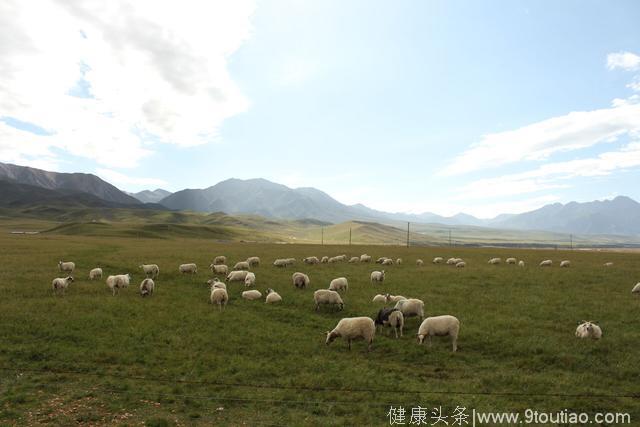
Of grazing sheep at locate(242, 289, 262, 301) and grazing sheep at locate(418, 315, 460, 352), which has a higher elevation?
grazing sheep at locate(418, 315, 460, 352)

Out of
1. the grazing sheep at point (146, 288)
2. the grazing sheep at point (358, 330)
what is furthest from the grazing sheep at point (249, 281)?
the grazing sheep at point (358, 330)

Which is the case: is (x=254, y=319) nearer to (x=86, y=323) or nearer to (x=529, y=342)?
(x=86, y=323)

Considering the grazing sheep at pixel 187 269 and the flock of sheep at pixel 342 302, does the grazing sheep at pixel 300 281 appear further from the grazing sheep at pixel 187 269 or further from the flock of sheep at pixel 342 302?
the grazing sheep at pixel 187 269

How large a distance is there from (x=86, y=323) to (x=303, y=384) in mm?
13690

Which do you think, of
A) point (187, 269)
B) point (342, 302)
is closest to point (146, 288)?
point (187, 269)

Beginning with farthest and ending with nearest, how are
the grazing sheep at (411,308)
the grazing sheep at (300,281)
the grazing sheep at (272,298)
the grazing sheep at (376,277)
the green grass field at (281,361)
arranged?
the grazing sheep at (376,277), the grazing sheep at (300,281), the grazing sheep at (272,298), the grazing sheep at (411,308), the green grass field at (281,361)

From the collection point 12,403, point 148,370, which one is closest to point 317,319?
point 148,370

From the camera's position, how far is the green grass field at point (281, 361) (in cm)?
1170

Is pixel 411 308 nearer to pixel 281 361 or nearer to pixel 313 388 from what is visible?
pixel 281 361

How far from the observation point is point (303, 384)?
527 inches

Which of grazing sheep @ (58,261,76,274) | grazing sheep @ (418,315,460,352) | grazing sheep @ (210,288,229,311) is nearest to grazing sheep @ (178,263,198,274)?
grazing sheep @ (58,261,76,274)

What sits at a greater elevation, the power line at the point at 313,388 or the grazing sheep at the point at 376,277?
the grazing sheep at the point at 376,277

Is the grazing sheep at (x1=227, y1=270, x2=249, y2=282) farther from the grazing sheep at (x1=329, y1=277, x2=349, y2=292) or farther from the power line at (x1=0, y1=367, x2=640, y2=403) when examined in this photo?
the power line at (x1=0, y1=367, x2=640, y2=403)

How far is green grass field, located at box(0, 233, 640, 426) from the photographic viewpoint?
1170 cm
